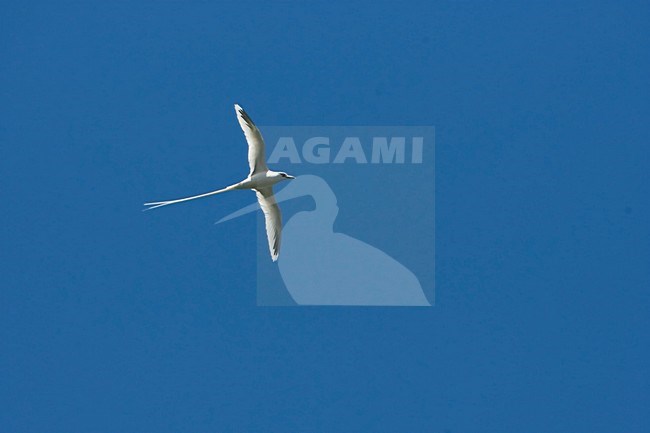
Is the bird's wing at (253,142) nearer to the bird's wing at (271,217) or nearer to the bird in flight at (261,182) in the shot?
the bird in flight at (261,182)

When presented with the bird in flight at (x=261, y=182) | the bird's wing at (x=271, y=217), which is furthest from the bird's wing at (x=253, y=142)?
the bird's wing at (x=271, y=217)

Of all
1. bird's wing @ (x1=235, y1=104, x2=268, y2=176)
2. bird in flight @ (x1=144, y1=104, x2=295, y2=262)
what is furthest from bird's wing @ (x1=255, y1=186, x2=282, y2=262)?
bird's wing @ (x1=235, y1=104, x2=268, y2=176)

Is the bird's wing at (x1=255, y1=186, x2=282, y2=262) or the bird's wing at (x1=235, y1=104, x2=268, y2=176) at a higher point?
the bird's wing at (x1=235, y1=104, x2=268, y2=176)

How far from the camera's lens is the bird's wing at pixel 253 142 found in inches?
191

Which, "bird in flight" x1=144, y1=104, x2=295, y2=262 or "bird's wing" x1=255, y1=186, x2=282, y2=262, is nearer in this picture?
"bird in flight" x1=144, y1=104, x2=295, y2=262

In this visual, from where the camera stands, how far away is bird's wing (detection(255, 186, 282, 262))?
5090 millimetres

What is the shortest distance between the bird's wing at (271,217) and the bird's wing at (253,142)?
0.16 m

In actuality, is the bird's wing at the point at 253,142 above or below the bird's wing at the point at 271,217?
above

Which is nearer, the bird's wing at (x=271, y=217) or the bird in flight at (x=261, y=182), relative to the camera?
the bird in flight at (x=261, y=182)

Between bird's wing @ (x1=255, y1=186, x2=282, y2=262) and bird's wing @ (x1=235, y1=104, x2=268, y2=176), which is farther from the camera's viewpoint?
bird's wing @ (x1=255, y1=186, x2=282, y2=262)

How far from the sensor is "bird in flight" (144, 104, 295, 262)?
4891 millimetres

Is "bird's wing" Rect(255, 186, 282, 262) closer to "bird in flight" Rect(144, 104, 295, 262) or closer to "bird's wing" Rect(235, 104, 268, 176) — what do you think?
"bird in flight" Rect(144, 104, 295, 262)

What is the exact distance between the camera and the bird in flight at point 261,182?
4891 mm

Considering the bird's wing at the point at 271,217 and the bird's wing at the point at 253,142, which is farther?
the bird's wing at the point at 271,217
